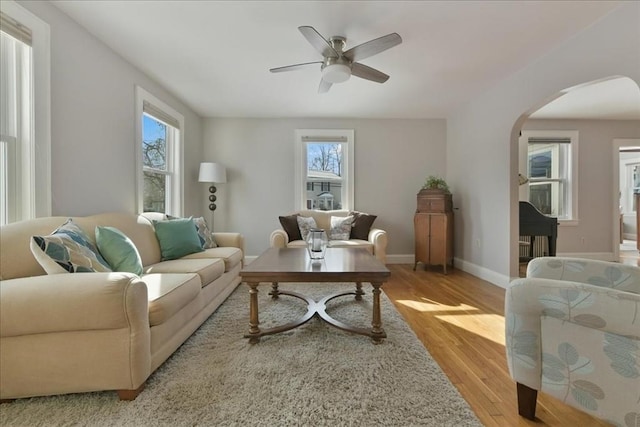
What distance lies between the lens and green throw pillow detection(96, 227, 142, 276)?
1870 mm

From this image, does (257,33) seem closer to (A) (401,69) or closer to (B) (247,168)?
(A) (401,69)

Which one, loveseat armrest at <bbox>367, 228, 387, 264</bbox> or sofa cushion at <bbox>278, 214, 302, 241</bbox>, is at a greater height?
sofa cushion at <bbox>278, 214, 302, 241</bbox>

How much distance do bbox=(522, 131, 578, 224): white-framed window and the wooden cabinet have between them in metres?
1.97

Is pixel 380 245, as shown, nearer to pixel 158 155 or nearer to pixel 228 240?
pixel 228 240

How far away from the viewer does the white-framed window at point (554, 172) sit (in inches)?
189

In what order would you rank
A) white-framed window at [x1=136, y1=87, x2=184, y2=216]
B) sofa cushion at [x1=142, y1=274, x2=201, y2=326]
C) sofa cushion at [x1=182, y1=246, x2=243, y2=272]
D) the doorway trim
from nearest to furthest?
sofa cushion at [x1=142, y1=274, x2=201, y2=326], sofa cushion at [x1=182, y1=246, x2=243, y2=272], white-framed window at [x1=136, y1=87, x2=184, y2=216], the doorway trim

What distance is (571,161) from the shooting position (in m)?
4.79

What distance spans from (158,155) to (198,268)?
2.14 meters

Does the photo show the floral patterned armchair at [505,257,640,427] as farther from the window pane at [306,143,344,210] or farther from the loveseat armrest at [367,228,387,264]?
the window pane at [306,143,344,210]

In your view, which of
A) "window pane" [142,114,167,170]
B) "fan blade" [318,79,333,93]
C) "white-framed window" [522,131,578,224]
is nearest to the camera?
"fan blade" [318,79,333,93]

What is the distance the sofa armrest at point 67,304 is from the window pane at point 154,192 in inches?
83.6

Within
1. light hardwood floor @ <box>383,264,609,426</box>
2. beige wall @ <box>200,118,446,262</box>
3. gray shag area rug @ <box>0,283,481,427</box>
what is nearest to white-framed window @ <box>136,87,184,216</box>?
beige wall @ <box>200,118,446,262</box>

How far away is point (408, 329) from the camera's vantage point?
220 centimetres

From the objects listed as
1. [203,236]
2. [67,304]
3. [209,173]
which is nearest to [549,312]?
[67,304]
